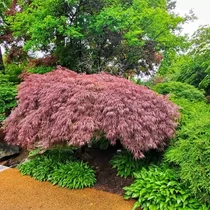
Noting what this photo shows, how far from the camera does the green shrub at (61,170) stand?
432 cm

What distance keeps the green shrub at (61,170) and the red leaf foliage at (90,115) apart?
728 millimetres

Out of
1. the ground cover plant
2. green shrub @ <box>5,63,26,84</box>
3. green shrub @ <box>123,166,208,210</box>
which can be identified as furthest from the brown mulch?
green shrub @ <box>5,63,26,84</box>

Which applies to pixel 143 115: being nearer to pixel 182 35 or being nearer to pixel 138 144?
pixel 138 144

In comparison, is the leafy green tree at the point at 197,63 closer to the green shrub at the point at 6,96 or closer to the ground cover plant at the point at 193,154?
the ground cover plant at the point at 193,154

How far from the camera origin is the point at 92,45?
755 cm

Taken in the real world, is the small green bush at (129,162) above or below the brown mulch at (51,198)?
above

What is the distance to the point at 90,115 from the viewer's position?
13.2ft

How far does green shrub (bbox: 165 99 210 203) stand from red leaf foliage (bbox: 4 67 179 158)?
10.9 inches

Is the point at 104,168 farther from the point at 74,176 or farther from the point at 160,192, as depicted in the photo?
the point at 160,192

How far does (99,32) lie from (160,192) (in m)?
5.07

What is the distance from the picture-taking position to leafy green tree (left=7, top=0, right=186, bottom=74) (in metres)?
6.42

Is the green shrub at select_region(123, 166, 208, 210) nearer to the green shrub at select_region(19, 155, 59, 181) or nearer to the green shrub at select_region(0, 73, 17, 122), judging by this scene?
the green shrub at select_region(19, 155, 59, 181)

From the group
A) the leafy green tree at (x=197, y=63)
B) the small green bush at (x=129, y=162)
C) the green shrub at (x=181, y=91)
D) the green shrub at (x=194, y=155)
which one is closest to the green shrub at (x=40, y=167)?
the small green bush at (x=129, y=162)

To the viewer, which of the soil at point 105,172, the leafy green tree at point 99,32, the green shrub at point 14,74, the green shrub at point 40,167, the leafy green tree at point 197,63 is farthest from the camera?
the green shrub at point 14,74
